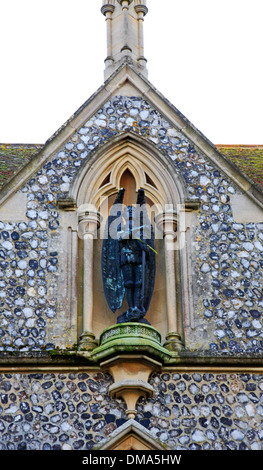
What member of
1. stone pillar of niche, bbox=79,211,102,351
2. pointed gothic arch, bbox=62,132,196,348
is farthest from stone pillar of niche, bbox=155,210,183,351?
stone pillar of niche, bbox=79,211,102,351

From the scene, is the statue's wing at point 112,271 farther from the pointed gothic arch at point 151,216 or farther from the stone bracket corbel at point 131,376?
the stone bracket corbel at point 131,376

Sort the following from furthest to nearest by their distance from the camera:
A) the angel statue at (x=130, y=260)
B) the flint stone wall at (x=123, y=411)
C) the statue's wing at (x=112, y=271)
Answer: the statue's wing at (x=112, y=271), the angel statue at (x=130, y=260), the flint stone wall at (x=123, y=411)

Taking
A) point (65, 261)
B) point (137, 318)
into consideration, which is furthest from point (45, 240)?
point (137, 318)

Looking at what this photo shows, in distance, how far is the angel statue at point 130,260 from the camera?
16.1 meters

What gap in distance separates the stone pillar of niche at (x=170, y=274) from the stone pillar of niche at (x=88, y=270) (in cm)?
93

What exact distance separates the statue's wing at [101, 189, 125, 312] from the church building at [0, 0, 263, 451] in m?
0.02

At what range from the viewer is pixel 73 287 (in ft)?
53.0

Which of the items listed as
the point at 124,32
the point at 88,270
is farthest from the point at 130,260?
the point at 124,32

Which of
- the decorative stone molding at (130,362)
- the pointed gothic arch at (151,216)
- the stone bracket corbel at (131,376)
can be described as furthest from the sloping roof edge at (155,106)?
the stone bracket corbel at (131,376)

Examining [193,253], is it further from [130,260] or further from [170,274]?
[130,260]

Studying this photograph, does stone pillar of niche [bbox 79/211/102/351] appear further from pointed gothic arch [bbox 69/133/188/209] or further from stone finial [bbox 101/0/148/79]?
stone finial [bbox 101/0/148/79]

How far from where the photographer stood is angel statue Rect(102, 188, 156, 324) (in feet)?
52.9
